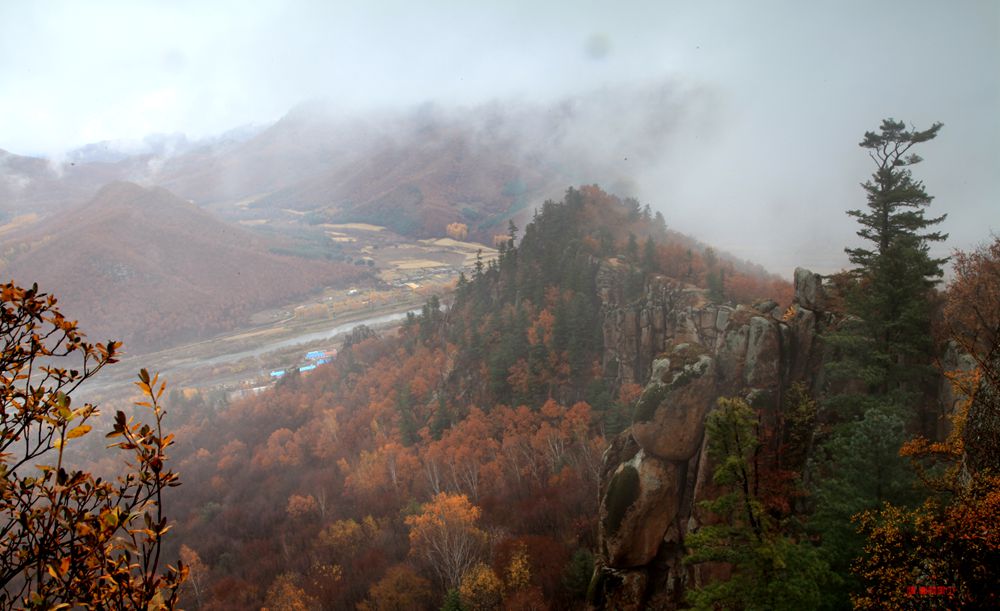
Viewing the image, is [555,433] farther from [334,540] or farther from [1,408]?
[1,408]

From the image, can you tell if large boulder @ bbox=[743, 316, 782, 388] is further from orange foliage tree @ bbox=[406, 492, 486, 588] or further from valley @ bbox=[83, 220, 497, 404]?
valley @ bbox=[83, 220, 497, 404]

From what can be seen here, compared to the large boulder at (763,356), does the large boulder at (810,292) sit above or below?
above

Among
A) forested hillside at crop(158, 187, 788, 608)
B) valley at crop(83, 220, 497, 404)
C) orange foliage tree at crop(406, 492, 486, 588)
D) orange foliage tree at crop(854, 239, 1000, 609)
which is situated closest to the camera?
orange foliage tree at crop(854, 239, 1000, 609)

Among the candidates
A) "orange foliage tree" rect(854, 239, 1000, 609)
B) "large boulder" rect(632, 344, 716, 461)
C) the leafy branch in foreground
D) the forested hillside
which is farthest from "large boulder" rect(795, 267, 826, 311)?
the leafy branch in foreground

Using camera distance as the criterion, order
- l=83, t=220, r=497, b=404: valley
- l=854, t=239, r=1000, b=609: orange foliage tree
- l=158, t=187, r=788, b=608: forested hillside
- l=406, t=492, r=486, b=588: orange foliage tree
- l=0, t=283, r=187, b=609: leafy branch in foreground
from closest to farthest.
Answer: l=0, t=283, r=187, b=609: leafy branch in foreground
l=854, t=239, r=1000, b=609: orange foliage tree
l=406, t=492, r=486, b=588: orange foliage tree
l=158, t=187, r=788, b=608: forested hillside
l=83, t=220, r=497, b=404: valley

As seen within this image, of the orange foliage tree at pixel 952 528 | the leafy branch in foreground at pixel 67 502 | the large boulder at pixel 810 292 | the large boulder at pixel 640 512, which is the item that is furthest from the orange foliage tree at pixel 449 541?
the leafy branch in foreground at pixel 67 502

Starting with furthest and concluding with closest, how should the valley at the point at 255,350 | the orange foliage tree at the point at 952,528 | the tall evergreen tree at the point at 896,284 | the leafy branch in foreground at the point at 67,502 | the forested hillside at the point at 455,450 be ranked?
the valley at the point at 255,350 < the forested hillside at the point at 455,450 < the tall evergreen tree at the point at 896,284 < the orange foliage tree at the point at 952,528 < the leafy branch in foreground at the point at 67,502

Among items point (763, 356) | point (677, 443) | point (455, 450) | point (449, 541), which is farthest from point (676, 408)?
point (455, 450)

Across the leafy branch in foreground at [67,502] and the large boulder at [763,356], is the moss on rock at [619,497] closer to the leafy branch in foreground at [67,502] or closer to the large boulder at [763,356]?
the large boulder at [763,356]
